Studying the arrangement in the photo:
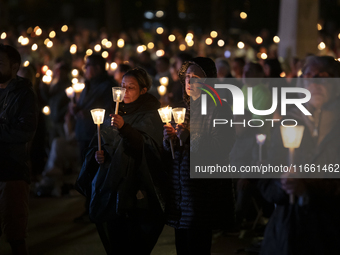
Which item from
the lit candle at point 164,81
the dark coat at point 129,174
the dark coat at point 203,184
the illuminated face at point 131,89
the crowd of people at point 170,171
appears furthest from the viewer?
the lit candle at point 164,81

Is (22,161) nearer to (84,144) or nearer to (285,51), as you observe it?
(84,144)

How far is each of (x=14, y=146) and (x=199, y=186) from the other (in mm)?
1802

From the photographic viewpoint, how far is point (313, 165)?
3189 mm

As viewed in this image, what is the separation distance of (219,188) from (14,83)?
2.12m

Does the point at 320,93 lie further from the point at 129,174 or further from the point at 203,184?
the point at 129,174

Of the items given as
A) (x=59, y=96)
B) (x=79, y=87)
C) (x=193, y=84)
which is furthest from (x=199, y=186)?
(x=59, y=96)

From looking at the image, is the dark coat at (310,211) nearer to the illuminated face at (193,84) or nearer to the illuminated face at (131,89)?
the illuminated face at (193,84)

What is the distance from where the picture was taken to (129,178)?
429 centimetres

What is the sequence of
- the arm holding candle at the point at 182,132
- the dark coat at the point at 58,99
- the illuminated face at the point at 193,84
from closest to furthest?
the arm holding candle at the point at 182,132 < the illuminated face at the point at 193,84 < the dark coat at the point at 58,99

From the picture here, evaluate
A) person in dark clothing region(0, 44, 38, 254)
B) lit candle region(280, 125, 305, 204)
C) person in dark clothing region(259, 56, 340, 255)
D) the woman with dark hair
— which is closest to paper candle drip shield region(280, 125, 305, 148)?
lit candle region(280, 125, 305, 204)

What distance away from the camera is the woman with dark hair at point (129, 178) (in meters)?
4.27

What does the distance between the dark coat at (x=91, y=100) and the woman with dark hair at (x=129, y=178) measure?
7.50ft

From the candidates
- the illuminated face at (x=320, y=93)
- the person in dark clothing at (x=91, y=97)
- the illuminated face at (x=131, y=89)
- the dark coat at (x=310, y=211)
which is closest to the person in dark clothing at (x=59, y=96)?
the person in dark clothing at (x=91, y=97)

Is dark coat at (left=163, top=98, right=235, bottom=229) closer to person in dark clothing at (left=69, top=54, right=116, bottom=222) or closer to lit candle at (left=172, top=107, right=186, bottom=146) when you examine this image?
lit candle at (left=172, top=107, right=186, bottom=146)
